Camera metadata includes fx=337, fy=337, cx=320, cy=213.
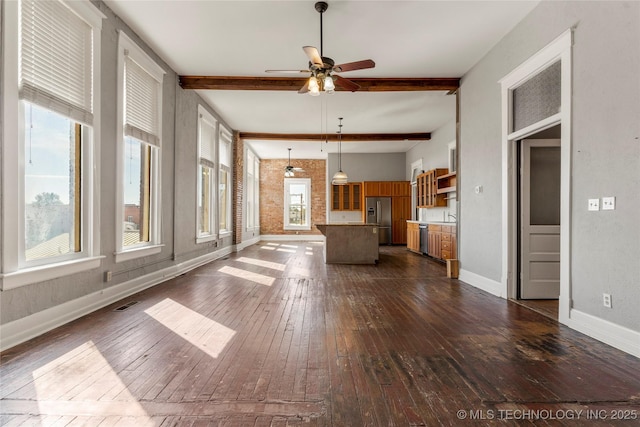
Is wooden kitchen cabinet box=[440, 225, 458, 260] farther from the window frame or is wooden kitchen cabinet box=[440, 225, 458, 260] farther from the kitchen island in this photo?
the window frame

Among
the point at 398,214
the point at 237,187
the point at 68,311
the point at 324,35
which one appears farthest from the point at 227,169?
the point at 68,311

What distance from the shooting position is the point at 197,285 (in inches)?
196

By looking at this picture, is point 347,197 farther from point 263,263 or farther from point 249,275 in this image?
point 249,275

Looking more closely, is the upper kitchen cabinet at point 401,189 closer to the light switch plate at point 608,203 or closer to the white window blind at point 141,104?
the white window blind at point 141,104

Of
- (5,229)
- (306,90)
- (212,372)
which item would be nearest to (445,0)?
(306,90)

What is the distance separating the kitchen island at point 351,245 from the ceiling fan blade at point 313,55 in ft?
13.3

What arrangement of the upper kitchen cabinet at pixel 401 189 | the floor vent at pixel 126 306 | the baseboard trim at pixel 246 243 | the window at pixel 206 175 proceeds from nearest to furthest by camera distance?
the floor vent at pixel 126 306 → the window at pixel 206 175 → the baseboard trim at pixel 246 243 → the upper kitchen cabinet at pixel 401 189

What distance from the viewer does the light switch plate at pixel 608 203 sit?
2752 mm

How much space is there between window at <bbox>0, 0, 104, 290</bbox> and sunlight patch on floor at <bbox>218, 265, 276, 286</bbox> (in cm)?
232

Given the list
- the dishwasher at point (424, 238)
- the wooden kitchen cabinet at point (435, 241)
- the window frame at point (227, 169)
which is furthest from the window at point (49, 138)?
the dishwasher at point (424, 238)

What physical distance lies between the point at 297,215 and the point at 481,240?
9.59 metres

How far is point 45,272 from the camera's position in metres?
2.97

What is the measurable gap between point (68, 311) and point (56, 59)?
239cm

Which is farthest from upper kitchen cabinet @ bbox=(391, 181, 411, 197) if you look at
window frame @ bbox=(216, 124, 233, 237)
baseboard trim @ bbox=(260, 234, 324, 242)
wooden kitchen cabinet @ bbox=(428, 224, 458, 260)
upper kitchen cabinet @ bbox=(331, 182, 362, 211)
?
window frame @ bbox=(216, 124, 233, 237)
